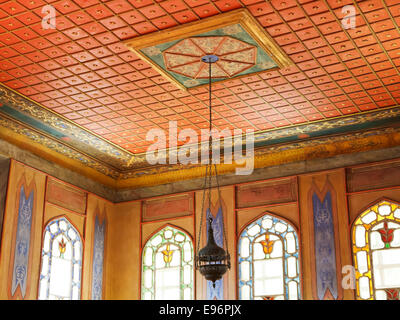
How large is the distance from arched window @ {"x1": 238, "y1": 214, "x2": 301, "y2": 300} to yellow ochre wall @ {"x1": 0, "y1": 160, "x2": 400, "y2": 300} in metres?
0.11

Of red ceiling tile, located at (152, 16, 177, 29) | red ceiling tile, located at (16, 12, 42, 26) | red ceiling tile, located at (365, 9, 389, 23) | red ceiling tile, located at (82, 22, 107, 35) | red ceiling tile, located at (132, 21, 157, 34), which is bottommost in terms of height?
red ceiling tile, located at (365, 9, 389, 23)

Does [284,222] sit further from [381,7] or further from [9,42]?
[9,42]

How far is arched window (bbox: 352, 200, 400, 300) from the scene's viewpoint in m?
7.22

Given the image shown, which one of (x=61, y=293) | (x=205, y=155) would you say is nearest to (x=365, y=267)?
(x=205, y=155)

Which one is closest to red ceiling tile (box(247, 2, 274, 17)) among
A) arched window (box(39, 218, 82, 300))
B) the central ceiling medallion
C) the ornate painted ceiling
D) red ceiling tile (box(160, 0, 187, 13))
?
the ornate painted ceiling

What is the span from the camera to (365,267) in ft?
24.3

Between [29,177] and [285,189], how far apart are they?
3788 millimetres

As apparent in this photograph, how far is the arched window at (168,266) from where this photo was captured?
8547 mm

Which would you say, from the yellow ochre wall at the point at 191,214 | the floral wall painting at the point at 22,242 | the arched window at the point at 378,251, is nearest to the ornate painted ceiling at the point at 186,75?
the yellow ochre wall at the point at 191,214

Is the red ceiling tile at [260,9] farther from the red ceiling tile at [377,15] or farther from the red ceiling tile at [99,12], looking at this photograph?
the red ceiling tile at [99,12]

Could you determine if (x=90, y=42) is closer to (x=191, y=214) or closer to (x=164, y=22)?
(x=164, y=22)

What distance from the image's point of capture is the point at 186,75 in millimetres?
6305

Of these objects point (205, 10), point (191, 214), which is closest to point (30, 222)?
point (191, 214)

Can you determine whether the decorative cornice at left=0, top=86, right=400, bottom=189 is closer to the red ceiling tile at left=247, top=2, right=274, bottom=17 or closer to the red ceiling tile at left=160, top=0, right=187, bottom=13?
the red ceiling tile at left=160, top=0, right=187, bottom=13
